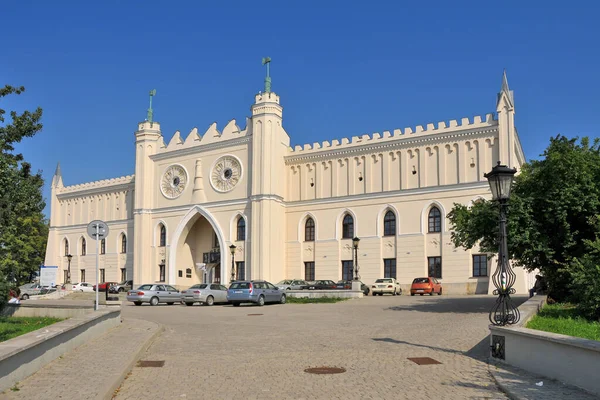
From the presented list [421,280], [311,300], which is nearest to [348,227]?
[421,280]

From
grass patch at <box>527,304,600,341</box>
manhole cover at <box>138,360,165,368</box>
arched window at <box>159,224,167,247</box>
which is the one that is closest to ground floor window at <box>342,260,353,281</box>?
arched window at <box>159,224,167,247</box>

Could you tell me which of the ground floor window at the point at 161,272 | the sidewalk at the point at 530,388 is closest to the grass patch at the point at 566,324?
the sidewalk at the point at 530,388

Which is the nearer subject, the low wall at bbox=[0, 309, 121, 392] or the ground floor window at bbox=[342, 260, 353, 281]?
the low wall at bbox=[0, 309, 121, 392]

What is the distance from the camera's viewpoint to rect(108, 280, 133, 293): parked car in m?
47.9

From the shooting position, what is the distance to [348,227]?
151 ft

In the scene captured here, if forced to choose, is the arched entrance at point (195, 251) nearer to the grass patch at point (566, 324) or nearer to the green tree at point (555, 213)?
the green tree at point (555, 213)

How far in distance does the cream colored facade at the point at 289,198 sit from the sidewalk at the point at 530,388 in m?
31.0

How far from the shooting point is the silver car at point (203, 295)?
32.8 metres

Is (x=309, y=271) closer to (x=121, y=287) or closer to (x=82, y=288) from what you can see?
(x=121, y=287)

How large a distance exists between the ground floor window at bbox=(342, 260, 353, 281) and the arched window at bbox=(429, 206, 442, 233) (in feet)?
22.1

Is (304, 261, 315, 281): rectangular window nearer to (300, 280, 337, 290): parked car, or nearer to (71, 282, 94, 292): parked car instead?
(300, 280, 337, 290): parked car

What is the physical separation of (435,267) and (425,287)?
10.4 feet

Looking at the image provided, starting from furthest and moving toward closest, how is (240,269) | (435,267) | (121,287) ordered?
(121,287) → (240,269) → (435,267)

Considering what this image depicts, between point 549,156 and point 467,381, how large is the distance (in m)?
14.7
